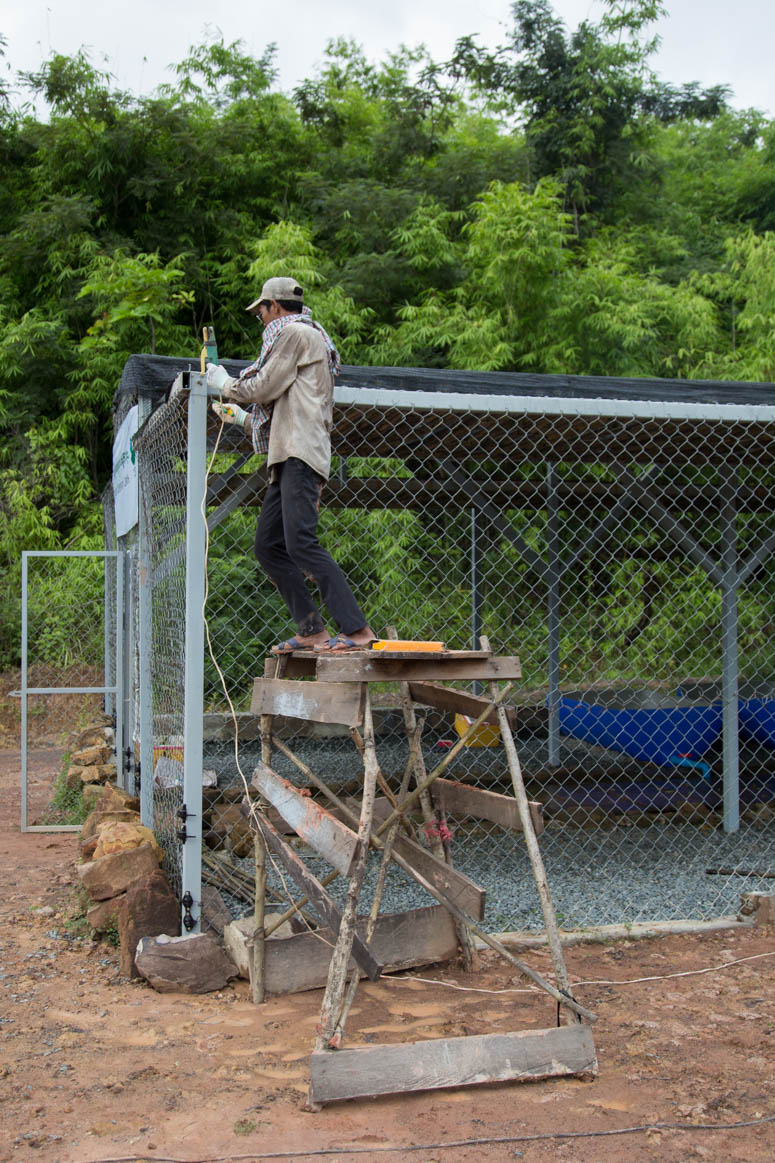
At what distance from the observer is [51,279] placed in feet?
48.1

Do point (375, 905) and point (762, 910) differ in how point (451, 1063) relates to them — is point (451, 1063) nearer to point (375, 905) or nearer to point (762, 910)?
point (375, 905)

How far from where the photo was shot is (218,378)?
3.58 meters

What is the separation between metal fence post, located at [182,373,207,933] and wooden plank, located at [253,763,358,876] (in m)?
0.32

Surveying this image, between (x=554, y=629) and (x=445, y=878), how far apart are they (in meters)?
4.45

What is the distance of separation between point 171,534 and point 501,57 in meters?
17.7

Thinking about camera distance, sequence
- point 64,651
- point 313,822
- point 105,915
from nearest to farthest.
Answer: point 313,822
point 105,915
point 64,651

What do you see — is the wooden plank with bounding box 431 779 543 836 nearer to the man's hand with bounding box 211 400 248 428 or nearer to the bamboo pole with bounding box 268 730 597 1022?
the bamboo pole with bounding box 268 730 597 1022

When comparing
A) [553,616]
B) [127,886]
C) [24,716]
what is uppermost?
[553,616]

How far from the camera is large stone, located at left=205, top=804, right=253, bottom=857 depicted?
5.32 metres

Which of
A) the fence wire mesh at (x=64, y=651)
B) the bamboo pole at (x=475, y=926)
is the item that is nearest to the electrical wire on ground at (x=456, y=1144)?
the bamboo pole at (x=475, y=926)

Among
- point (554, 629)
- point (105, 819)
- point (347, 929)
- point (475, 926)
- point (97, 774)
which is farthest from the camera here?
point (554, 629)

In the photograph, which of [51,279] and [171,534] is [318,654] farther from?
[51,279]

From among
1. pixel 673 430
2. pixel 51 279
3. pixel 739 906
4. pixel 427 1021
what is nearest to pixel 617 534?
pixel 673 430

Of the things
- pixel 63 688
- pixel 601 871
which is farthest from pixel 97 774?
pixel 601 871
